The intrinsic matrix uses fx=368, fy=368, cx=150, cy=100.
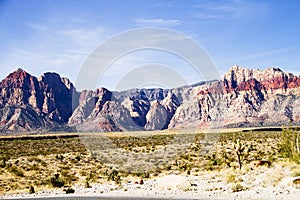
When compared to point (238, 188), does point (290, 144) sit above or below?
above

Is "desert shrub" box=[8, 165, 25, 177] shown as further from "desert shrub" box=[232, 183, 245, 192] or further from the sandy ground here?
"desert shrub" box=[232, 183, 245, 192]

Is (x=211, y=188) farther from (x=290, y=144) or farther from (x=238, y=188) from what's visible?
(x=290, y=144)

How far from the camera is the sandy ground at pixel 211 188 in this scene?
15248mm

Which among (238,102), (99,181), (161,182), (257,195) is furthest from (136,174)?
(238,102)

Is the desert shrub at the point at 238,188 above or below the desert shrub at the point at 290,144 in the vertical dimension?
below

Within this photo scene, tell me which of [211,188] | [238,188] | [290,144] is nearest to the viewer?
[238,188]

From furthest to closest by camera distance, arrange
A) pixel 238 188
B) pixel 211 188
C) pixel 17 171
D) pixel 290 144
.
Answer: pixel 17 171, pixel 290 144, pixel 211 188, pixel 238 188

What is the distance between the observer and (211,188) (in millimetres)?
17141

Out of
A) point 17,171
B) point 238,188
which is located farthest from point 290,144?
point 17,171

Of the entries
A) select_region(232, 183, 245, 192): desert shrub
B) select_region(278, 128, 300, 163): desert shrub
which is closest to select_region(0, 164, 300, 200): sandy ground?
select_region(232, 183, 245, 192): desert shrub

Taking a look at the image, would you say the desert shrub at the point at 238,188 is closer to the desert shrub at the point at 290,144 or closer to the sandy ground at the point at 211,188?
the sandy ground at the point at 211,188

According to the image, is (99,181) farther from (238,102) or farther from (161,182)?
(238,102)

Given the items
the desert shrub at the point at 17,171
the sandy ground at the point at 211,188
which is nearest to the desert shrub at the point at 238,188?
the sandy ground at the point at 211,188

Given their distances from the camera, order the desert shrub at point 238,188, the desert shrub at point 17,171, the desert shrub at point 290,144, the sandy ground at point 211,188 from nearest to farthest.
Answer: the sandy ground at point 211,188, the desert shrub at point 238,188, the desert shrub at point 290,144, the desert shrub at point 17,171
